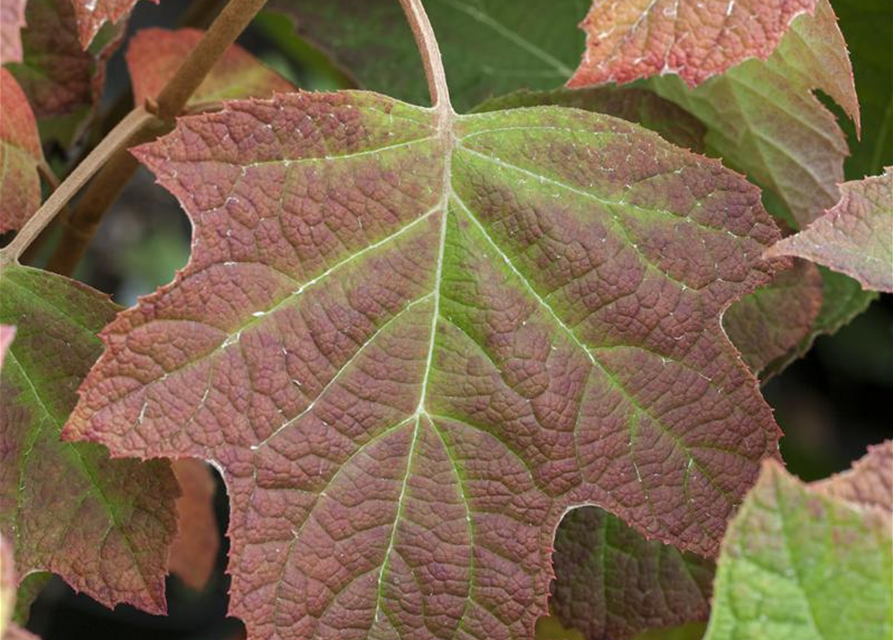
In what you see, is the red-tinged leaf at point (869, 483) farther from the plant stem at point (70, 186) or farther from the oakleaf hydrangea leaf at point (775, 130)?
the plant stem at point (70, 186)

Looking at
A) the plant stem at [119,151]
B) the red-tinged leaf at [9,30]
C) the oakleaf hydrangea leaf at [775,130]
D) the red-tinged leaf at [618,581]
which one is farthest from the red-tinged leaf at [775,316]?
the red-tinged leaf at [9,30]

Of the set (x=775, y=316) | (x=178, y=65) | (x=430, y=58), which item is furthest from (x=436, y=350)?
(x=178, y=65)

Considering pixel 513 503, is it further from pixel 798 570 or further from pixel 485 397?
pixel 798 570

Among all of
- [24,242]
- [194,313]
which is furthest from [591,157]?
[24,242]

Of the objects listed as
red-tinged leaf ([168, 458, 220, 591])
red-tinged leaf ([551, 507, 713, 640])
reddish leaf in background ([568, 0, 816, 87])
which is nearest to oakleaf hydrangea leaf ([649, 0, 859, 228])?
reddish leaf in background ([568, 0, 816, 87])

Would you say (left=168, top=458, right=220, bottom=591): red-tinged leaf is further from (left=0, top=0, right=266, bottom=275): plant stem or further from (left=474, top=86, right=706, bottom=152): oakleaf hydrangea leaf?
(left=474, top=86, right=706, bottom=152): oakleaf hydrangea leaf

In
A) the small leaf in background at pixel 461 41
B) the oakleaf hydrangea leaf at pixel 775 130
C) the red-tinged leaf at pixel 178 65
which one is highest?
the small leaf in background at pixel 461 41
